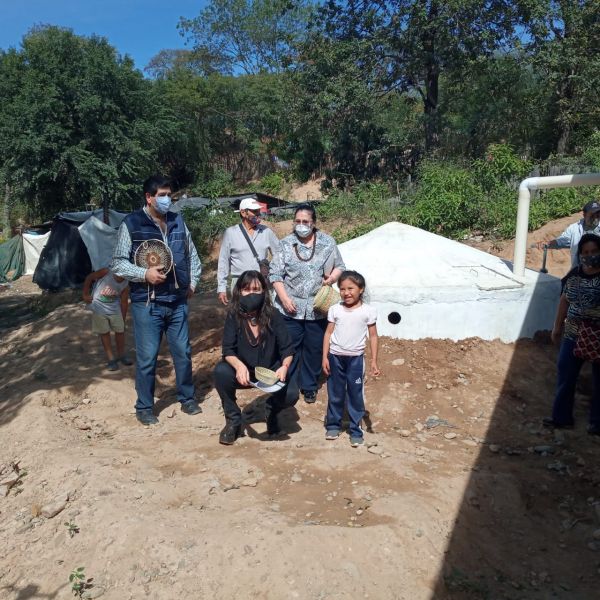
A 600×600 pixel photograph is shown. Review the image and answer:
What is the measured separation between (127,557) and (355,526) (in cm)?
116

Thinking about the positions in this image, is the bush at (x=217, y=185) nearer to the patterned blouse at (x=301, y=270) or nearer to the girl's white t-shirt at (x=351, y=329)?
the patterned blouse at (x=301, y=270)

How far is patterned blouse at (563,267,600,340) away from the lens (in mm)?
4152

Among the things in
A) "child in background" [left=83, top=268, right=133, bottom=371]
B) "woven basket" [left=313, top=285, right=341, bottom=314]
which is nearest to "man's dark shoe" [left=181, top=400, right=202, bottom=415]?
"woven basket" [left=313, top=285, right=341, bottom=314]

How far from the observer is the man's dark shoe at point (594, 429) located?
4.36 meters

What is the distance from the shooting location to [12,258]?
16.4 metres

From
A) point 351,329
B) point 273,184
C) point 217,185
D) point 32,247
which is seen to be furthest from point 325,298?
point 273,184

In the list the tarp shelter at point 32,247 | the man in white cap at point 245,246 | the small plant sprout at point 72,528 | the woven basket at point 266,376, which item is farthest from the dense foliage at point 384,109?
the small plant sprout at point 72,528

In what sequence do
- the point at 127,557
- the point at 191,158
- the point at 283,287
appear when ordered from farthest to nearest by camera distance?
1. the point at 191,158
2. the point at 283,287
3. the point at 127,557

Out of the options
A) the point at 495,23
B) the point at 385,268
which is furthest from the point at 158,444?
the point at 495,23

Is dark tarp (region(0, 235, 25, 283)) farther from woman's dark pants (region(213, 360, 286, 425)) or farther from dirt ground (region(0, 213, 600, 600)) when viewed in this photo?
woman's dark pants (region(213, 360, 286, 425))

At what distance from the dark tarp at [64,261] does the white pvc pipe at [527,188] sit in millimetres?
10510

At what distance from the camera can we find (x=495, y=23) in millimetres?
14508

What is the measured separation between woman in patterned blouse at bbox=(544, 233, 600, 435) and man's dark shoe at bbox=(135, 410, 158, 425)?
307cm

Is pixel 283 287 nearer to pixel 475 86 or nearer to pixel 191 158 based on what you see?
pixel 475 86
